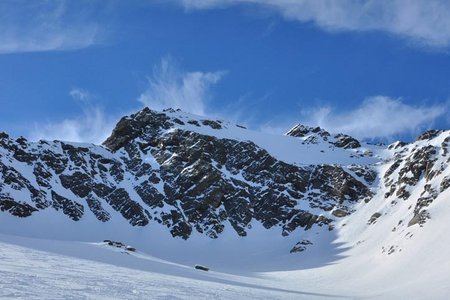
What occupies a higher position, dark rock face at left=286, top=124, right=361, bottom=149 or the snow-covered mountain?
dark rock face at left=286, top=124, right=361, bottom=149

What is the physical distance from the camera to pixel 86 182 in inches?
5167

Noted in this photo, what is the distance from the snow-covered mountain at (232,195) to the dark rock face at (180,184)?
34 centimetres

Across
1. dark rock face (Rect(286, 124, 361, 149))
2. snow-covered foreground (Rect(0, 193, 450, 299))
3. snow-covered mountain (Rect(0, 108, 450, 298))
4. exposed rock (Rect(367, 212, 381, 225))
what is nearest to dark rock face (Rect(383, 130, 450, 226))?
snow-covered mountain (Rect(0, 108, 450, 298))

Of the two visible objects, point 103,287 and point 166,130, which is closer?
point 103,287

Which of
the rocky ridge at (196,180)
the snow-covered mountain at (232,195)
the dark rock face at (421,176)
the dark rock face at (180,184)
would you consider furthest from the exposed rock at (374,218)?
the dark rock face at (180,184)

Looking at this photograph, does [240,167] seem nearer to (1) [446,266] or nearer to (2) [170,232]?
(2) [170,232]

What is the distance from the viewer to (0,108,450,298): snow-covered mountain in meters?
96.9

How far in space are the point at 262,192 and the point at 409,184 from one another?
40.9 m

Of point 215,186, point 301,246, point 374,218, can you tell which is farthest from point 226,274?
point 215,186

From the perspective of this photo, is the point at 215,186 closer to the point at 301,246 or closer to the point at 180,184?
the point at 180,184

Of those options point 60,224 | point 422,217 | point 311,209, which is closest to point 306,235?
point 311,209

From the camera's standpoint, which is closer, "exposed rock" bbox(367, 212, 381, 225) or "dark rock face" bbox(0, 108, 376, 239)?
"exposed rock" bbox(367, 212, 381, 225)

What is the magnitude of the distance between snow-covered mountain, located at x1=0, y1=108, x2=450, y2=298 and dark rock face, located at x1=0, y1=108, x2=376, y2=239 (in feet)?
1.11

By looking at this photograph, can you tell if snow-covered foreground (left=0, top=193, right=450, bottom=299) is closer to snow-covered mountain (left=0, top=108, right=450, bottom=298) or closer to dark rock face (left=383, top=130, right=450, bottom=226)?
snow-covered mountain (left=0, top=108, right=450, bottom=298)
